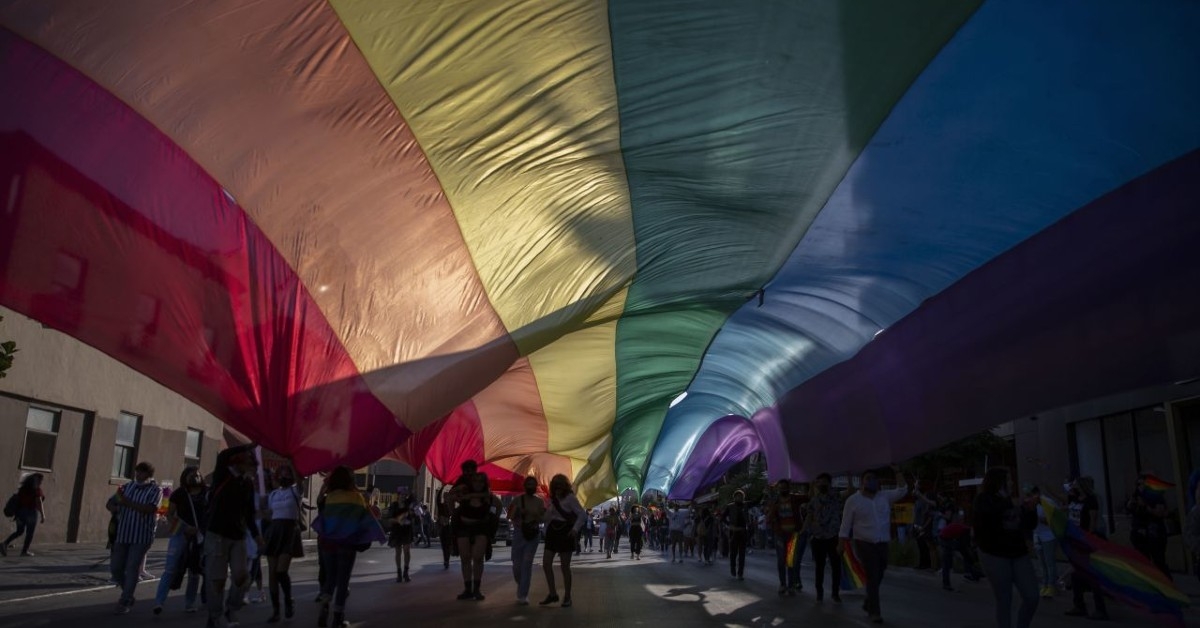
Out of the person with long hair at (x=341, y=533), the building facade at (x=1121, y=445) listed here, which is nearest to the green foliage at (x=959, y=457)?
the building facade at (x=1121, y=445)

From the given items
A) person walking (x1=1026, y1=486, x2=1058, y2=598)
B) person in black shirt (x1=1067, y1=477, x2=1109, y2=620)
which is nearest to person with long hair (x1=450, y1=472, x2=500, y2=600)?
person in black shirt (x1=1067, y1=477, x2=1109, y2=620)

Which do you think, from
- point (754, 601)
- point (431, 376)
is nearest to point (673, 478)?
point (754, 601)

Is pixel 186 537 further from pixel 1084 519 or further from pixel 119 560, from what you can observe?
pixel 1084 519

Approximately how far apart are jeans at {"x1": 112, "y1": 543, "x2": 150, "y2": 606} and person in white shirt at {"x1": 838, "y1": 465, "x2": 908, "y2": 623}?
7775 mm

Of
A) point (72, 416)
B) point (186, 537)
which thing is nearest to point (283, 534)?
point (186, 537)

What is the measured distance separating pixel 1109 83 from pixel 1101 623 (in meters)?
6.04

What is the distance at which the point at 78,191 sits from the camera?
767cm

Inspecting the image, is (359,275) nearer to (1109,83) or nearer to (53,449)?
(1109,83)

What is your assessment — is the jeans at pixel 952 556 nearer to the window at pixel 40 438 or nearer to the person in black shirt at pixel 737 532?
the person in black shirt at pixel 737 532

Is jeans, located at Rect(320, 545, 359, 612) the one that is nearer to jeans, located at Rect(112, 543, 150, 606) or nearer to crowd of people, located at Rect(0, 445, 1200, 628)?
crowd of people, located at Rect(0, 445, 1200, 628)

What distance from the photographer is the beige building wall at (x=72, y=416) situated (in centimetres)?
1883

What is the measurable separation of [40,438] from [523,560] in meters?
13.5

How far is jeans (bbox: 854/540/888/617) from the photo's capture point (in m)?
10.2

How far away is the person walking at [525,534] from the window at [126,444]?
14.9 m
